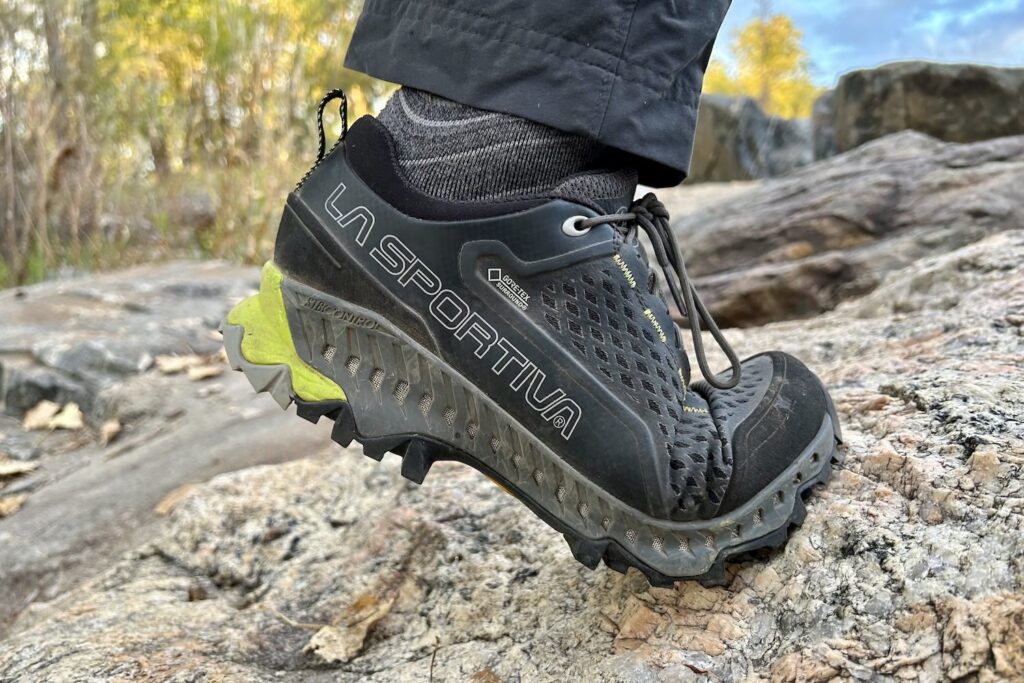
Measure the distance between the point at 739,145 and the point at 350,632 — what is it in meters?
10.00

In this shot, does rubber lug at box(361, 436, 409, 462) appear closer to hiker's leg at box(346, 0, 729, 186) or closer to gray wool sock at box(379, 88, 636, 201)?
gray wool sock at box(379, 88, 636, 201)

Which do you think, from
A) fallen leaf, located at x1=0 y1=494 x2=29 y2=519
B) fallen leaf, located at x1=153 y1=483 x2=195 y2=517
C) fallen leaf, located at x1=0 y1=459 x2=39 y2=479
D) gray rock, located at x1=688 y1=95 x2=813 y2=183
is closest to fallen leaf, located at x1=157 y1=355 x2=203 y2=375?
fallen leaf, located at x1=0 y1=459 x2=39 y2=479

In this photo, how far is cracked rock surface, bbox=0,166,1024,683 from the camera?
0.86 meters

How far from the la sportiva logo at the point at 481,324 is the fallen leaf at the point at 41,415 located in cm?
218

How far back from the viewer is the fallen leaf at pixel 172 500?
1.88 meters

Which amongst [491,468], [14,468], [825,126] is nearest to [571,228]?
[491,468]

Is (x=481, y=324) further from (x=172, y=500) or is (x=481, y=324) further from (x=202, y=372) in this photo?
(x=202, y=372)

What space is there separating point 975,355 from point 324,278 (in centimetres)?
104

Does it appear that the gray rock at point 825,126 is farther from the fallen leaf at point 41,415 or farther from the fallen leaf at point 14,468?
the fallen leaf at point 14,468

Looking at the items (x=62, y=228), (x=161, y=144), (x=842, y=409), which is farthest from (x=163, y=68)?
(x=842, y=409)

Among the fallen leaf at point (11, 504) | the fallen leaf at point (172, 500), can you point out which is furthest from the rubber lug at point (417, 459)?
the fallen leaf at point (11, 504)

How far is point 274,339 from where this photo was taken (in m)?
1.18

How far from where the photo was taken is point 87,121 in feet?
16.6

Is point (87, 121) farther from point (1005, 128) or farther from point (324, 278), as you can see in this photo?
point (1005, 128)
